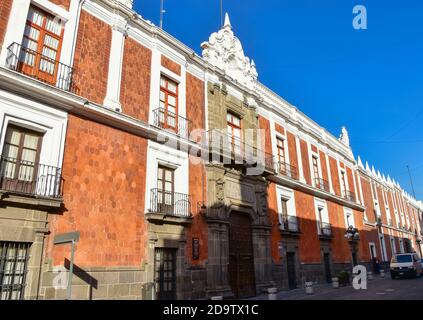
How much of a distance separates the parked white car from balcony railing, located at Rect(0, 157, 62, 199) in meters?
20.8

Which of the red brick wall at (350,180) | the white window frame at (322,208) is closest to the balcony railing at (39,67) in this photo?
the white window frame at (322,208)

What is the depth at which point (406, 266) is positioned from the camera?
68.2ft

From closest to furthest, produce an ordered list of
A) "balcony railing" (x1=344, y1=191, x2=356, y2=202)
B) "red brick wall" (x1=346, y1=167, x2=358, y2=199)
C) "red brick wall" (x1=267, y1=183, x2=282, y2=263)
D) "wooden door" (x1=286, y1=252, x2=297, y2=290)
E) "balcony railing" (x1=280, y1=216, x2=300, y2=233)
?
"red brick wall" (x1=267, y1=183, x2=282, y2=263) → "wooden door" (x1=286, y1=252, x2=297, y2=290) → "balcony railing" (x1=280, y1=216, x2=300, y2=233) → "balcony railing" (x1=344, y1=191, x2=356, y2=202) → "red brick wall" (x1=346, y1=167, x2=358, y2=199)

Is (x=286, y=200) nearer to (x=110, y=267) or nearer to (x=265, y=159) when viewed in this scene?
(x=265, y=159)

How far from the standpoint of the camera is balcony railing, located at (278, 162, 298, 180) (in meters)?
19.6

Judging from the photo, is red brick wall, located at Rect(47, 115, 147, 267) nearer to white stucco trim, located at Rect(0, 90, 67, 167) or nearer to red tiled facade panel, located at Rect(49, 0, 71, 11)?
white stucco trim, located at Rect(0, 90, 67, 167)

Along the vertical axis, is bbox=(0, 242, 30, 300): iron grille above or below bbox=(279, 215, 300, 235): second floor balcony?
below

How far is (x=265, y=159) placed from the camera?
709 inches

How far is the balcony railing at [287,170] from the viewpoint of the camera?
19.6 metres

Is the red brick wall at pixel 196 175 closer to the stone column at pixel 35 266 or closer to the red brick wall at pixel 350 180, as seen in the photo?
the stone column at pixel 35 266

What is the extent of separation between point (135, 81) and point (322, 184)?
1620 centimetres

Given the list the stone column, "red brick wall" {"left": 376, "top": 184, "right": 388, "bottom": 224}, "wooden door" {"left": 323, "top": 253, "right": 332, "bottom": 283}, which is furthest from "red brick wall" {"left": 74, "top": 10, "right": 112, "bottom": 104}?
"red brick wall" {"left": 376, "top": 184, "right": 388, "bottom": 224}
